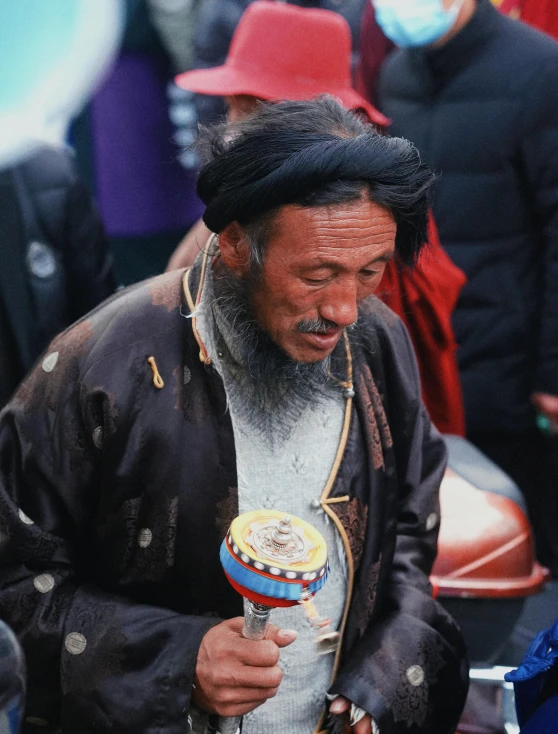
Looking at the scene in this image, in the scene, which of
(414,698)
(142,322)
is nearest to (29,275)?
(142,322)

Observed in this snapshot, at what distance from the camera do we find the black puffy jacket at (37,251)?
10.3 ft

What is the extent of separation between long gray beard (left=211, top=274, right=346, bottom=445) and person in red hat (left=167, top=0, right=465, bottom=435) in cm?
98

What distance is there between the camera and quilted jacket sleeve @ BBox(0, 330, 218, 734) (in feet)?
5.76

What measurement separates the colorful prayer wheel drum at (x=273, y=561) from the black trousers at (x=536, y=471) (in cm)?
254

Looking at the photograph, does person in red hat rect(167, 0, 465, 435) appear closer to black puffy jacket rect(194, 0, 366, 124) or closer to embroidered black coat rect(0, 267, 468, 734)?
black puffy jacket rect(194, 0, 366, 124)

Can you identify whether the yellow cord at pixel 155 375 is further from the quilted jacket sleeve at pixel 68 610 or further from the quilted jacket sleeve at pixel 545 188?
the quilted jacket sleeve at pixel 545 188

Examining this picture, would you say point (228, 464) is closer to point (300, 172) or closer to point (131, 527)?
point (131, 527)

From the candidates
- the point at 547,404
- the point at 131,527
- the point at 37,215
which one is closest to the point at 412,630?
the point at 131,527

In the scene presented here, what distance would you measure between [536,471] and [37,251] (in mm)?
2211

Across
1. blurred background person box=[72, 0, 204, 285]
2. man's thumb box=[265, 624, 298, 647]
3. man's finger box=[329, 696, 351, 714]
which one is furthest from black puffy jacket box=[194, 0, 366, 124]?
man's thumb box=[265, 624, 298, 647]

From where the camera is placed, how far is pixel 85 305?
133 inches

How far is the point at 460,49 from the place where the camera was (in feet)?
11.5

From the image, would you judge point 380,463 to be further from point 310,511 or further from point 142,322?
point 142,322

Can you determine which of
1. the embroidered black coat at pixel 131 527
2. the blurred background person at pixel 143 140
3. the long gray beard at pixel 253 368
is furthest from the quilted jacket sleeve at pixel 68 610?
the blurred background person at pixel 143 140
